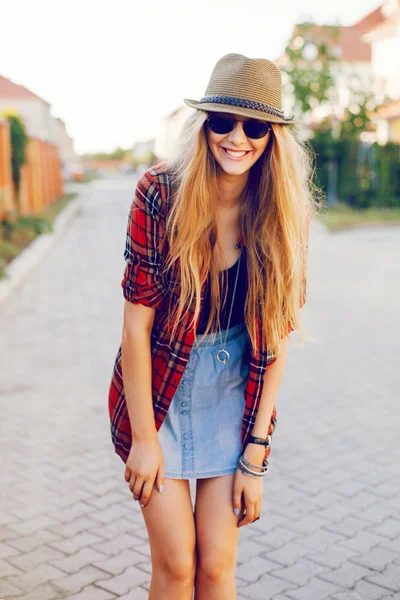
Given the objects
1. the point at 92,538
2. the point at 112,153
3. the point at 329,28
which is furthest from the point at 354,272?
the point at 112,153

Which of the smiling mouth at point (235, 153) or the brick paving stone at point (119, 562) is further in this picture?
the brick paving stone at point (119, 562)

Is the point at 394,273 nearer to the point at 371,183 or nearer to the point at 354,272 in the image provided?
the point at 354,272

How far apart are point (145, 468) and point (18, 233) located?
1432cm

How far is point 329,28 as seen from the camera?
2481 centimetres

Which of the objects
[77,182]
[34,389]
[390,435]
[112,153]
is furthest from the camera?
[112,153]

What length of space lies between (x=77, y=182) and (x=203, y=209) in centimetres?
5358

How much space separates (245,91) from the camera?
7.66 ft

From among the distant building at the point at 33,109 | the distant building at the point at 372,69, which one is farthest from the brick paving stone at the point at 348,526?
the distant building at the point at 33,109

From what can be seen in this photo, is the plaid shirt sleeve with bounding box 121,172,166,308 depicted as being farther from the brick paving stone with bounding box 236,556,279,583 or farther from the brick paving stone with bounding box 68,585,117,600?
the brick paving stone with bounding box 236,556,279,583

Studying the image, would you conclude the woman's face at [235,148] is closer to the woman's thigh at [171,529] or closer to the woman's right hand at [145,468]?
the woman's right hand at [145,468]

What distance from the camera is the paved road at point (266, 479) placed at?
3.42 m

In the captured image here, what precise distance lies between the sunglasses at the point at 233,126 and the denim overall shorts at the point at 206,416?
60cm

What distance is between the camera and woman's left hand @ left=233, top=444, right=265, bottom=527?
238 cm

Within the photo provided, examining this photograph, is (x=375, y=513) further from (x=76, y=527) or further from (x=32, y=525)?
(x=32, y=525)
